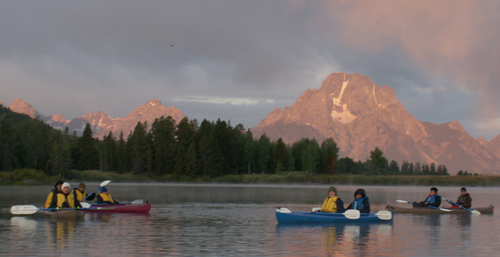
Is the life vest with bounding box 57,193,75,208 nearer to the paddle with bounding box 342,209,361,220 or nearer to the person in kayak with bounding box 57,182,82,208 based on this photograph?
the person in kayak with bounding box 57,182,82,208

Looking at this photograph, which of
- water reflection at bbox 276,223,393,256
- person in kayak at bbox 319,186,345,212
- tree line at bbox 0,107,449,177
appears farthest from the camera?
tree line at bbox 0,107,449,177

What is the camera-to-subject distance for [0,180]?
87.9 metres

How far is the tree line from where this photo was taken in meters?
116

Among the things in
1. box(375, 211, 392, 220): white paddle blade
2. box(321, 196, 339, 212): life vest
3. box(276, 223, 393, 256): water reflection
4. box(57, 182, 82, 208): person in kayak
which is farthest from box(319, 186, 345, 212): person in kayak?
box(57, 182, 82, 208): person in kayak

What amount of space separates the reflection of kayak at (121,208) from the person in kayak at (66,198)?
3969 mm

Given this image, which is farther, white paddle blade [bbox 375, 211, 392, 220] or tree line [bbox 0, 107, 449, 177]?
tree line [bbox 0, 107, 449, 177]

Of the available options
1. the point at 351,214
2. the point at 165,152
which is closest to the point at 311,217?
the point at 351,214

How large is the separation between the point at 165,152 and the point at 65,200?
3965 inches

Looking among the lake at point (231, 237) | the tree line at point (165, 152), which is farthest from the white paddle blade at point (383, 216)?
the tree line at point (165, 152)

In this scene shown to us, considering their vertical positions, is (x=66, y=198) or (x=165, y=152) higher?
(x=165, y=152)

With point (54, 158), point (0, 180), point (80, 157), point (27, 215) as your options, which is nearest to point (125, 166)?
point (80, 157)

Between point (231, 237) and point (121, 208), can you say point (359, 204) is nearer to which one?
point (231, 237)

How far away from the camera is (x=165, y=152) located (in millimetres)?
129000

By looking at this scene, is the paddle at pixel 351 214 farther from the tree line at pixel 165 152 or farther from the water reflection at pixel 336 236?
the tree line at pixel 165 152
